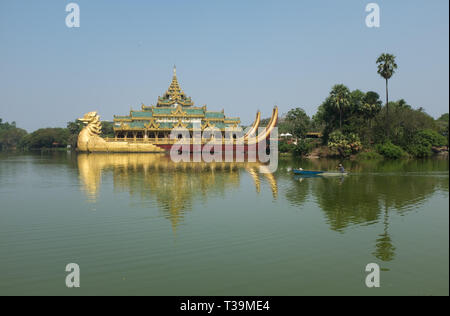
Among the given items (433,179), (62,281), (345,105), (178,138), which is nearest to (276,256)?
(62,281)

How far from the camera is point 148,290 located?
24.2 ft

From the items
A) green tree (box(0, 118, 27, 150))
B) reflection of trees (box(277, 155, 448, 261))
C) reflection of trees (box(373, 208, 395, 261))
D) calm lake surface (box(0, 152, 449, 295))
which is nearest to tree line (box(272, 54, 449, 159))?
reflection of trees (box(277, 155, 448, 261))

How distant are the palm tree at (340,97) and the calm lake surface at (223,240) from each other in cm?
3356

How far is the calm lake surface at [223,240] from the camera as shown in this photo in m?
7.73

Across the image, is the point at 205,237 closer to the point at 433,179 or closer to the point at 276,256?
the point at 276,256

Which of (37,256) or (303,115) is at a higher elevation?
(303,115)

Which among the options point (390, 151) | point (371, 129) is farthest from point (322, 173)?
point (371, 129)

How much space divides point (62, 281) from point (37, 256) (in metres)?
2.02

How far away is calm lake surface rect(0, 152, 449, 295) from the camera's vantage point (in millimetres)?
7734

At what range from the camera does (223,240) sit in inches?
422

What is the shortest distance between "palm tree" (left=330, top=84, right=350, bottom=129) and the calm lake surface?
3356 centimetres

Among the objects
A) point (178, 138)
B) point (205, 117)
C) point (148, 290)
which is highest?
point (205, 117)

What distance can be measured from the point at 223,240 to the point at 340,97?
152ft

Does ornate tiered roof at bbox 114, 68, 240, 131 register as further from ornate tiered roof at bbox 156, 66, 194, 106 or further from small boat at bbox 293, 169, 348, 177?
small boat at bbox 293, 169, 348, 177
